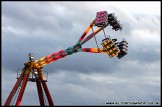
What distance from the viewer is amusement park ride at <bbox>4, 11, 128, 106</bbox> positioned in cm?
7019

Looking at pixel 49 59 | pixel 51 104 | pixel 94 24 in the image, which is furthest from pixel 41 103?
pixel 94 24

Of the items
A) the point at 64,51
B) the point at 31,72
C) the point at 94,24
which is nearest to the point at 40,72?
the point at 31,72

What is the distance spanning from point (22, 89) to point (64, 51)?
9744 millimetres

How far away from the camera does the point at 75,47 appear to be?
238 ft

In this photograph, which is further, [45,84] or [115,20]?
[45,84]

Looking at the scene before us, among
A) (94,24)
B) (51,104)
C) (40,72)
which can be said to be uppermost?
(94,24)

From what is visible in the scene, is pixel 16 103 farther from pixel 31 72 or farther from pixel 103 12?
pixel 103 12

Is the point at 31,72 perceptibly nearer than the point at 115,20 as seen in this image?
No

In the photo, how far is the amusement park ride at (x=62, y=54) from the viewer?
7019 centimetres

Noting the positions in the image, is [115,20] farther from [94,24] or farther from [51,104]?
[51,104]

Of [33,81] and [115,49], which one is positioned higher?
[115,49]

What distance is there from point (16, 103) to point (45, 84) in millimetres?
7082

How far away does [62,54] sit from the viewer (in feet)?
242

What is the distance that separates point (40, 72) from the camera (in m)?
77.2
